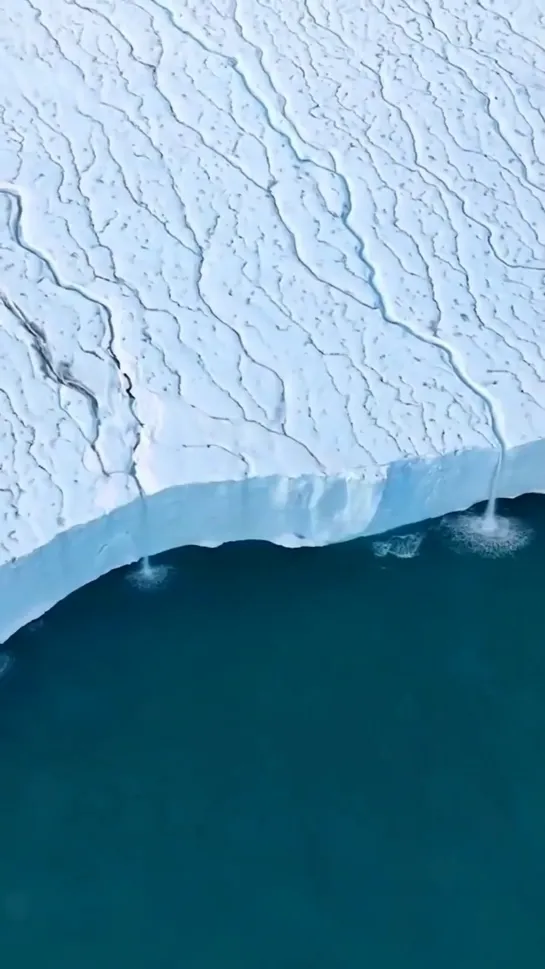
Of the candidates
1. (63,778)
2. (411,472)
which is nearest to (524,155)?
(411,472)

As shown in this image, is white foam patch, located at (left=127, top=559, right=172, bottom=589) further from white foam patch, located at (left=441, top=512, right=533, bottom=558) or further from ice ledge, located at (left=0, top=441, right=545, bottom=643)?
white foam patch, located at (left=441, top=512, right=533, bottom=558)

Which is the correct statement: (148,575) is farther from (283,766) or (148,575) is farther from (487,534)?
(487,534)

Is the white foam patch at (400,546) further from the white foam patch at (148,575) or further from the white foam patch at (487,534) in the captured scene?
the white foam patch at (148,575)

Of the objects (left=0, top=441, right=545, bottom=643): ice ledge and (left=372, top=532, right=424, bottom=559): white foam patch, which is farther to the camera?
(left=372, top=532, right=424, bottom=559): white foam patch

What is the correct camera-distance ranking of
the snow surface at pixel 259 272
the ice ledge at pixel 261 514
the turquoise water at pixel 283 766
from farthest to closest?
the snow surface at pixel 259 272
the ice ledge at pixel 261 514
the turquoise water at pixel 283 766

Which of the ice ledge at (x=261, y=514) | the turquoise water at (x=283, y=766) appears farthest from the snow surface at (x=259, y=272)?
the turquoise water at (x=283, y=766)

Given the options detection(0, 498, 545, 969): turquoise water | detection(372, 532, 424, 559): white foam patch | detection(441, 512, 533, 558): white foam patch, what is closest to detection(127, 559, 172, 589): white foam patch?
detection(0, 498, 545, 969): turquoise water
